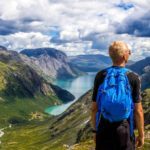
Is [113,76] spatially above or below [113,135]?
above

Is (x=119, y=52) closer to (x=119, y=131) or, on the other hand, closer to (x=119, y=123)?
(x=119, y=123)

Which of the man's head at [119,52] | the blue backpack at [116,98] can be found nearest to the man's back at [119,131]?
the blue backpack at [116,98]

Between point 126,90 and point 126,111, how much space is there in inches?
32.3

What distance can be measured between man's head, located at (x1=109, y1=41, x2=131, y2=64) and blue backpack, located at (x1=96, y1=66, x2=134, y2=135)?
0.50m

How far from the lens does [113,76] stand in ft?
55.5

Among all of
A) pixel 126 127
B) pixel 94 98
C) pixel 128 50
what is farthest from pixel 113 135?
pixel 128 50

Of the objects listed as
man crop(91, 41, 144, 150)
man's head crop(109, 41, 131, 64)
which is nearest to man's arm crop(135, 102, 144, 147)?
man crop(91, 41, 144, 150)

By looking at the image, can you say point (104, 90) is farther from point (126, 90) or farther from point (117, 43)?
point (117, 43)

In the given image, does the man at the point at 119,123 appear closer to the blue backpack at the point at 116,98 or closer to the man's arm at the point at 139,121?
the man's arm at the point at 139,121

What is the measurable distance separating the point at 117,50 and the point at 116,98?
2.00 meters

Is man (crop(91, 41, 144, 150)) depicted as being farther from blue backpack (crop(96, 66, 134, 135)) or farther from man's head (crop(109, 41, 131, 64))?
blue backpack (crop(96, 66, 134, 135))

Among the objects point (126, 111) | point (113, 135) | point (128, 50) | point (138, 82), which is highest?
point (128, 50)

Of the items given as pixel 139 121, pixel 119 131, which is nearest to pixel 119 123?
pixel 119 131

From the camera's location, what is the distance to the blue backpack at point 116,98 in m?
16.5
